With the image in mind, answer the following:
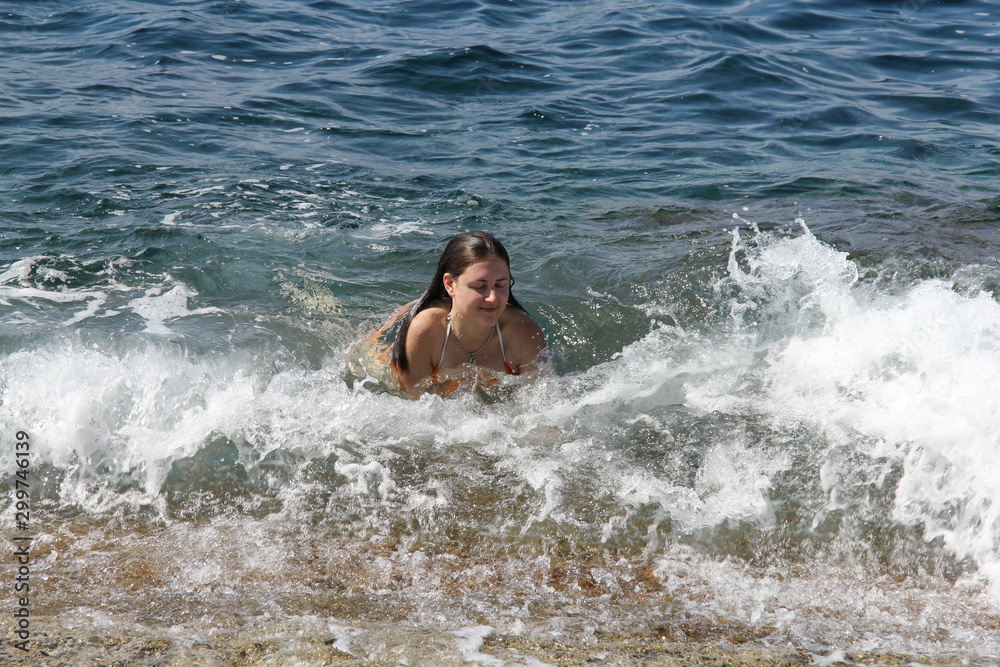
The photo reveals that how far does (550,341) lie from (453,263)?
1342mm

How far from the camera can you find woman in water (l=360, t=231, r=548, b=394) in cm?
525

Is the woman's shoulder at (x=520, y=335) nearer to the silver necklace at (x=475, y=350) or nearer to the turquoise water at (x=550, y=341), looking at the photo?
the silver necklace at (x=475, y=350)

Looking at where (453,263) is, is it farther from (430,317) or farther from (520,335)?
(520,335)

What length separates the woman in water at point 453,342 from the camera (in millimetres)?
5250

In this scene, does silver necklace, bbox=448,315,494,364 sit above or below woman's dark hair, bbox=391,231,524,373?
below

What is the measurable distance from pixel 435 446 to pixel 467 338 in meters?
1.03

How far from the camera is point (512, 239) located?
7.69 meters

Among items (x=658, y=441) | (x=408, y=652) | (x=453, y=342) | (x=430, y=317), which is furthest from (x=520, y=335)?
(x=408, y=652)

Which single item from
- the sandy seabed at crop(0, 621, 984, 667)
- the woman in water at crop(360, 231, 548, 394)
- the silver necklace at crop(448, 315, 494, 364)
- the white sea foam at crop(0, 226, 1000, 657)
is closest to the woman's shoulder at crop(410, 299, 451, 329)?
the woman in water at crop(360, 231, 548, 394)

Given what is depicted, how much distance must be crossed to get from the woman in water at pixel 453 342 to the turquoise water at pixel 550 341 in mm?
376

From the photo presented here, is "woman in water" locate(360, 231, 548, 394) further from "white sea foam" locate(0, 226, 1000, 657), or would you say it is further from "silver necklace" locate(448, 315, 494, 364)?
"white sea foam" locate(0, 226, 1000, 657)

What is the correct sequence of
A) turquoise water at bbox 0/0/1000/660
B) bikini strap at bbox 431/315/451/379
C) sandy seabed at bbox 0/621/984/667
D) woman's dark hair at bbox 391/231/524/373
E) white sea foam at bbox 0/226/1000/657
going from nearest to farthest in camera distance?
sandy seabed at bbox 0/621/984/667 → turquoise water at bbox 0/0/1000/660 → white sea foam at bbox 0/226/1000/657 → woman's dark hair at bbox 391/231/524/373 → bikini strap at bbox 431/315/451/379

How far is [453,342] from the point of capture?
17.7 feet

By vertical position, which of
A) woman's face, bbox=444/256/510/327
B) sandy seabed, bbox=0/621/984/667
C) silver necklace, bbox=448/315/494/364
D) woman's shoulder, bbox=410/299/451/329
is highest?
woman's face, bbox=444/256/510/327
